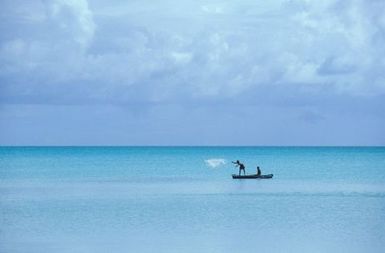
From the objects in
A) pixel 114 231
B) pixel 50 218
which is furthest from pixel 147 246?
pixel 50 218

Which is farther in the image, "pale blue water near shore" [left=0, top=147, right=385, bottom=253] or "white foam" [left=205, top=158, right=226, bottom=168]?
"white foam" [left=205, top=158, right=226, bottom=168]

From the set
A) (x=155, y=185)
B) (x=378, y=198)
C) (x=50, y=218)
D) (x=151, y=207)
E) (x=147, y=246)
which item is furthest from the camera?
(x=155, y=185)

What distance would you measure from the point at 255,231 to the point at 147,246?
330 centimetres

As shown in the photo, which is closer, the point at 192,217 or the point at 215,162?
the point at 192,217

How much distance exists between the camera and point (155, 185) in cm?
3459

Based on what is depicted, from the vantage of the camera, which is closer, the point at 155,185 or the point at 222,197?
the point at 222,197

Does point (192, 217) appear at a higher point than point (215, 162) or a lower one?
lower

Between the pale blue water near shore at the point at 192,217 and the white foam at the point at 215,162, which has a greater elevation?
the white foam at the point at 215,162

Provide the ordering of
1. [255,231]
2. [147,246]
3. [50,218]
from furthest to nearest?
[50,218] < [255,231] < [147,246]

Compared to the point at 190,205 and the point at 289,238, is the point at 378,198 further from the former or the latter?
the point at 289,238

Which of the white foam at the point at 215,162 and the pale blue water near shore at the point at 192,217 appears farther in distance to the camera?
the white foam at the point at 215,162

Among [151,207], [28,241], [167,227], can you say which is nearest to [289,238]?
[167,227]

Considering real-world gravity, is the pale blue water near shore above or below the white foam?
below

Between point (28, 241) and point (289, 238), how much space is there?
18.2ft
